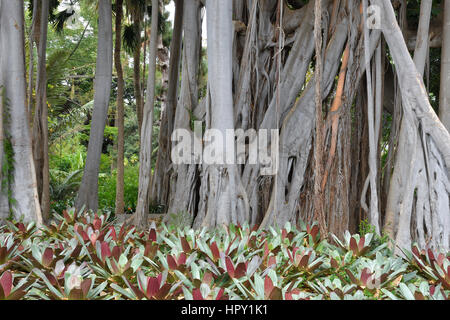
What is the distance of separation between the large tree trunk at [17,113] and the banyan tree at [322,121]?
1.43 metres

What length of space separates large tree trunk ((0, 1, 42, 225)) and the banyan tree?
4.70 feet

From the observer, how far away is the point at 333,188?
12.8 ft

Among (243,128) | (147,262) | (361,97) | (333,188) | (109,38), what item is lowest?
(147,262)

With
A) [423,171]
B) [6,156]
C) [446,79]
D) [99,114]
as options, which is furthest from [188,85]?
[423,171]

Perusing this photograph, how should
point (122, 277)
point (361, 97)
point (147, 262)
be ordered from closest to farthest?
point (122, 277), point (147, 262), point (361, 97)

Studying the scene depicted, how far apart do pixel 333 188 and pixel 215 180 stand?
98cm

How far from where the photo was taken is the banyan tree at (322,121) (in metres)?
3.09

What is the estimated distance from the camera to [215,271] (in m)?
2.21

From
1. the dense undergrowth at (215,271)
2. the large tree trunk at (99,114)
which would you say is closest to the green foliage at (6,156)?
the dense undergrowth at (215,271)

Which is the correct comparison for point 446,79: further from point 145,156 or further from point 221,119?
point 145,156

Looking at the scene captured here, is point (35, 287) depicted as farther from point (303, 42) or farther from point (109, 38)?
point (109, 38)

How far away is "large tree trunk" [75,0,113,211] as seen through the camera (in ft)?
18.2

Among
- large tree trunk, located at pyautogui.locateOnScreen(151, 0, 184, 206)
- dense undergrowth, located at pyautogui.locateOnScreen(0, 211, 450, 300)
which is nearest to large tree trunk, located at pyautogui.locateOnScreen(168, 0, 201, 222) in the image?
large tree trunk, located at pyautogui.locateOnScreen(151, 0, 184, 206)

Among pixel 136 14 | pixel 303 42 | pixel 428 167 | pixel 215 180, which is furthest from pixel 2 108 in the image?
pixel 136 14
